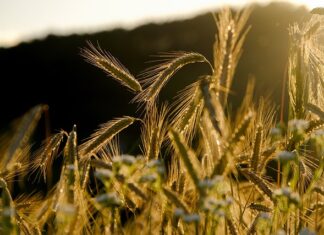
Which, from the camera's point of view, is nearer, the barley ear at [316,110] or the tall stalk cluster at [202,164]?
the tall stalk cluster at [202,164]

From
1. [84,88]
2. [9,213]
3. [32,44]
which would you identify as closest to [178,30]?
[84,88]

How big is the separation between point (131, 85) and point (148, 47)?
50.7 ft

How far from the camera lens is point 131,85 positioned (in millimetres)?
3170

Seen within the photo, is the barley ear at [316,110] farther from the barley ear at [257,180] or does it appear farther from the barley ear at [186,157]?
the barley ear at [186,157]

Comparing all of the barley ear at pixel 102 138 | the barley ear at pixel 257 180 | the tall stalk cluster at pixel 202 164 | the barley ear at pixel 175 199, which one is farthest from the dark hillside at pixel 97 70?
the barley ear at pixel 175 199

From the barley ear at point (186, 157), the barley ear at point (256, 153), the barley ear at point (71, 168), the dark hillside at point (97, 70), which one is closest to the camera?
the barley ear at point (186, 157)

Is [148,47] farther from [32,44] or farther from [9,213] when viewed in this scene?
[9,213]

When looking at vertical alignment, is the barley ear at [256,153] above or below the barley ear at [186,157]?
below

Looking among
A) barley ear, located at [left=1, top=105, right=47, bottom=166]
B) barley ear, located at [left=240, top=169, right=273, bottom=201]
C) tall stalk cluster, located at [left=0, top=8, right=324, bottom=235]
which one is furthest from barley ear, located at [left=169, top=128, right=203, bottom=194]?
barley ear, located at [left=1, top=105, right=47, bottom=166]

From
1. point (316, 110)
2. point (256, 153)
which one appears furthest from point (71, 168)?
point (316, 110)

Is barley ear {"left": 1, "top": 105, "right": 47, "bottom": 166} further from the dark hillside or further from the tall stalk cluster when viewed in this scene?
the dark hillside

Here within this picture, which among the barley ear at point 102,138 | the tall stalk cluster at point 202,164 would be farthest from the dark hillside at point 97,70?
the barley ear at point 102,138

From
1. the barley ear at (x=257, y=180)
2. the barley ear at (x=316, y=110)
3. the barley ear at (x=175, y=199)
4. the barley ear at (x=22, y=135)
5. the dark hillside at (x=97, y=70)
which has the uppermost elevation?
the barley ear at (x=22, y=135)

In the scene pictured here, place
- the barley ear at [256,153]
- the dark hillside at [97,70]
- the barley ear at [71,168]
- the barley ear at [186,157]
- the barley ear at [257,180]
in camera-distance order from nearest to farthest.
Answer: the barley ear at [186,157] < the barley ear at [71,168] < the barley ear at [257,180] < the barley ear at [256,153] < the dark hillside at [97,70]
